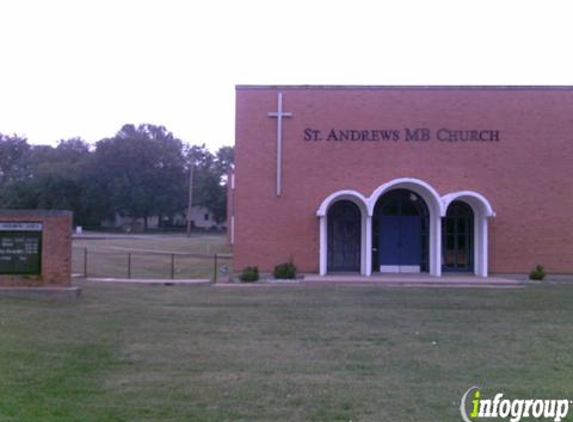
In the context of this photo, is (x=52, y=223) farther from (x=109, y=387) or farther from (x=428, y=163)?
(x=428, y=163)

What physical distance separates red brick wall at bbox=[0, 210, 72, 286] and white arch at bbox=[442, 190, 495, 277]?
15.3 m

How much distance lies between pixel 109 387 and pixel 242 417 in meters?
2.10

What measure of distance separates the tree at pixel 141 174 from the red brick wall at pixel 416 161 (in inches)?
2693

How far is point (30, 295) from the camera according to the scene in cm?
1956

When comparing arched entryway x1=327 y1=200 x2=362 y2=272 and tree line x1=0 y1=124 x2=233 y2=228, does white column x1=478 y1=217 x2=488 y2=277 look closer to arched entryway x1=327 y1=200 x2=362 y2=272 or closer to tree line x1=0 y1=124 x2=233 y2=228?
arched entryway x1=327 y1=200 x2=362 y2=272

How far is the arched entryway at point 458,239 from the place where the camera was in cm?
3156

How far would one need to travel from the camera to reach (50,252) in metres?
20.1

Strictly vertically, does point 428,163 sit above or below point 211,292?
above

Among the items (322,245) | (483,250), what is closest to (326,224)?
(322,245)

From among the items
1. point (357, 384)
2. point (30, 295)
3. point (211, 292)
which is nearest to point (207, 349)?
point (357, 384)

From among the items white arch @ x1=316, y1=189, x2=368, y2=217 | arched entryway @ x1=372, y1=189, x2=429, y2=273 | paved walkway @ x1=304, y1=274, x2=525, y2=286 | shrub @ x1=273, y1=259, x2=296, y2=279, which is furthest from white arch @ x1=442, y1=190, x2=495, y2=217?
shrub @ x1=273, y1=259, x2=296, y2=279

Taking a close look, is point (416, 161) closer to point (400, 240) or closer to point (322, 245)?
point (400, 240)

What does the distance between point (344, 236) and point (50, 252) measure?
14.4 meters

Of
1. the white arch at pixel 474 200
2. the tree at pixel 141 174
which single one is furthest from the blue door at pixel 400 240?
the tree at pixel 141 174
